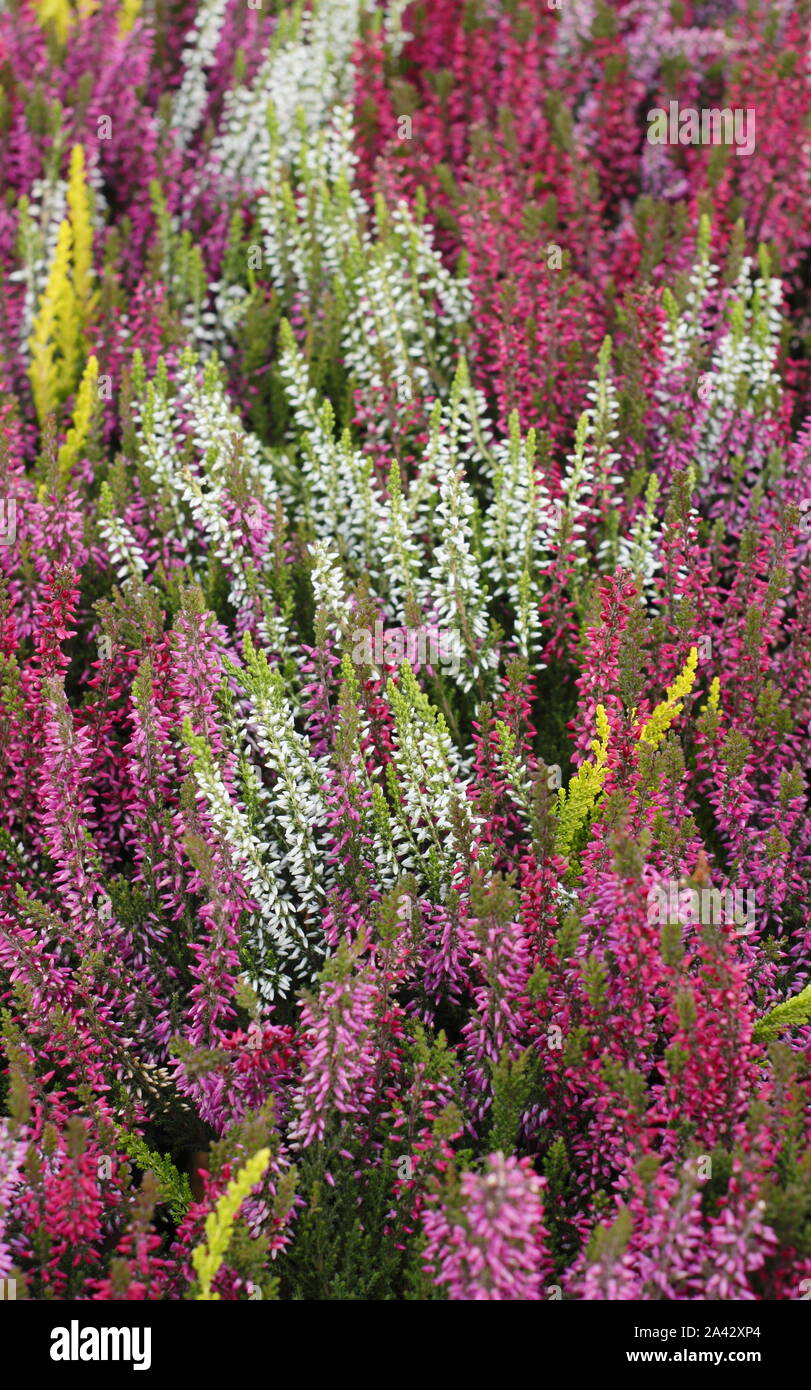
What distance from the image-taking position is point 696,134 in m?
6.35

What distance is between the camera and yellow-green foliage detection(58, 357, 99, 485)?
194 inches

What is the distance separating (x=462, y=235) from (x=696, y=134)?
170cm

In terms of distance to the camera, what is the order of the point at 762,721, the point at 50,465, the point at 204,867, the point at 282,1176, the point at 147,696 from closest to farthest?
the point at 282,1176 < the point at 204,867 < the point at 147,696 < the point at 762,721 < the point at 50,465

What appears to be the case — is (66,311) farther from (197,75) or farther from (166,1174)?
(166,1174)

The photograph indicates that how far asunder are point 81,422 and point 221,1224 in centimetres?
329

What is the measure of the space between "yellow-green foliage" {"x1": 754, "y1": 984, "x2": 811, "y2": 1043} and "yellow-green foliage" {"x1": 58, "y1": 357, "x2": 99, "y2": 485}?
3.23 meters

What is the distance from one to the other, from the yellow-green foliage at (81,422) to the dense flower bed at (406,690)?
3 centimetres

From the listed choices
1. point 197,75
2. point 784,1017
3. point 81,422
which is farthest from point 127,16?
point 784,1017

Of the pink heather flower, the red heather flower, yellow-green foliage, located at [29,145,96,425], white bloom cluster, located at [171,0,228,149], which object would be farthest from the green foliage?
white bloom cluster, located at [171,0,228,149]

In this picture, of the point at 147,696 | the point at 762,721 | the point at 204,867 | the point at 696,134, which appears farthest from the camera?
the point at 696,134

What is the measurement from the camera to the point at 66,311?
557 cm

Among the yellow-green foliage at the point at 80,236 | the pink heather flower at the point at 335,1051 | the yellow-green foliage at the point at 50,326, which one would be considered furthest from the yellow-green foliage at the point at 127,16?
the pink heather flower at the point at 335,1051
